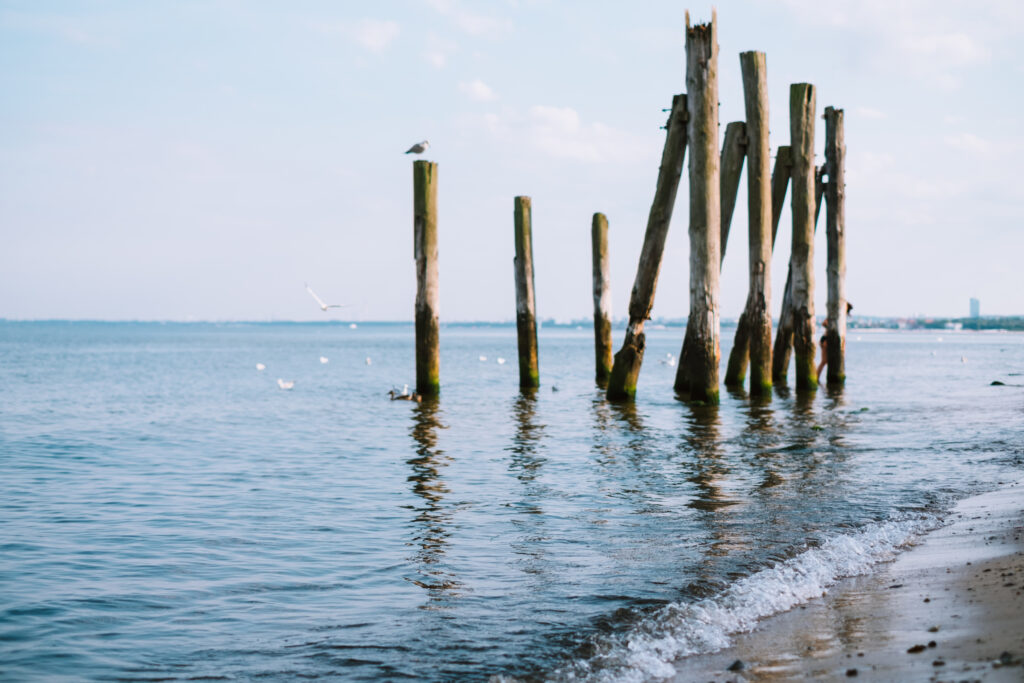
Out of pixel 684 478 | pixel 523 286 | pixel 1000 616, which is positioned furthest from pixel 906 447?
pixel 523 286

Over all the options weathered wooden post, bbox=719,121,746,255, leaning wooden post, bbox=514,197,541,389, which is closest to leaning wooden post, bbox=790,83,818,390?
weathered wooden post, bbox=719,121,746,255

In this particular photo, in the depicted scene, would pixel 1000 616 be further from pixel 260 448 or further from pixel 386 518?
pixel 260 448

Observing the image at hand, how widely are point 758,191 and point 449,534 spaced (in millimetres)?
10476

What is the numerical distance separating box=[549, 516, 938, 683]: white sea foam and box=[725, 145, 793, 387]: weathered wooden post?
1160cm

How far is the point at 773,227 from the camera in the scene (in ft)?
61.5

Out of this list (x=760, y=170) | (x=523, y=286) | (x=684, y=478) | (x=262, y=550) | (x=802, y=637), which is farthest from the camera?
(x=523, y=286)

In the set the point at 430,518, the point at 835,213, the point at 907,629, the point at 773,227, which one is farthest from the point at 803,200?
the point at 907,629

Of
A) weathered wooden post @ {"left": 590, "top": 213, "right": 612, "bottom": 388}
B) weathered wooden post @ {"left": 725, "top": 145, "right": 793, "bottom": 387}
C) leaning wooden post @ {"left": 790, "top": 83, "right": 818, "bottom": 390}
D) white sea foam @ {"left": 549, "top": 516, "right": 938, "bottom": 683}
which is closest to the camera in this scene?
white sea foam @ {"left": 549, "top": 516, "right": 938, "bottom": 683}

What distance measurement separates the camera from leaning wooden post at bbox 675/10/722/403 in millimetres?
13602

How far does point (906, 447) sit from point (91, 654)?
9.72 m

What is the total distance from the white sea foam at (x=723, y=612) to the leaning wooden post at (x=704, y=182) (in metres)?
7.37

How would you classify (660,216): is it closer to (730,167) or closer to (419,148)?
(730,167)

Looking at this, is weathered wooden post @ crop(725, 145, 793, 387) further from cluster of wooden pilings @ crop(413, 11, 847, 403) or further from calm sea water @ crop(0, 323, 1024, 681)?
calm sea water @ crop(0, 323, 1024, 681)

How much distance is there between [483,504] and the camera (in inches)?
326
